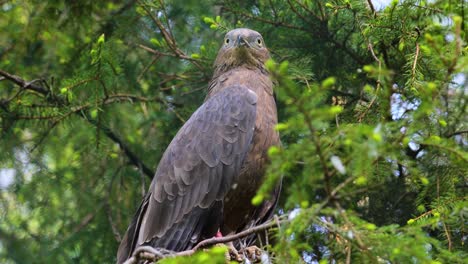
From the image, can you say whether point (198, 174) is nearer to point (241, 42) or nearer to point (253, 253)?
point (253, 253)

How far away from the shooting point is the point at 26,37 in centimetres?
671

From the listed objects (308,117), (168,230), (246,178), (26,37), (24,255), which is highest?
(26,37)

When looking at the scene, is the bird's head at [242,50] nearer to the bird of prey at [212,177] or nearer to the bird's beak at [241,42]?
the bird's beak at [241,42]

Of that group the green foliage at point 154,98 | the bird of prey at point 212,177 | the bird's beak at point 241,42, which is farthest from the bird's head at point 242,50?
the bird of prey at point 212,177

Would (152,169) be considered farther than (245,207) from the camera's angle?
Yes

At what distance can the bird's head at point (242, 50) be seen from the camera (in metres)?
5.51

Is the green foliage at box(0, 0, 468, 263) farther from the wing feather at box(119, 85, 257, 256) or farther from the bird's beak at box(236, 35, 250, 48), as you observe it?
the wing feather at box(119, 85, 257, 256)

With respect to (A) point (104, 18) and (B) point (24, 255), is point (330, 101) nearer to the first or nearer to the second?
(A) point (104, 18)

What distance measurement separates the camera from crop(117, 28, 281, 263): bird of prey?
481cm

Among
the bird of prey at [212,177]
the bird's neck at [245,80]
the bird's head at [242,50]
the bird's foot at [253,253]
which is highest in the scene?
the bird's head at [242,50]

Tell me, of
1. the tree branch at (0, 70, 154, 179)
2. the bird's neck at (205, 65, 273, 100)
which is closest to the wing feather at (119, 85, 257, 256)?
the bird's neck at (205, 65, 273, 100)

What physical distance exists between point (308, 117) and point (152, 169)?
3.98 metres

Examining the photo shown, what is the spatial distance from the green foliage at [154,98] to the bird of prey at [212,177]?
337 mm

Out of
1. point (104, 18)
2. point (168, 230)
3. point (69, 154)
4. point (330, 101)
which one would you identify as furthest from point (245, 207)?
point (69, 154)
